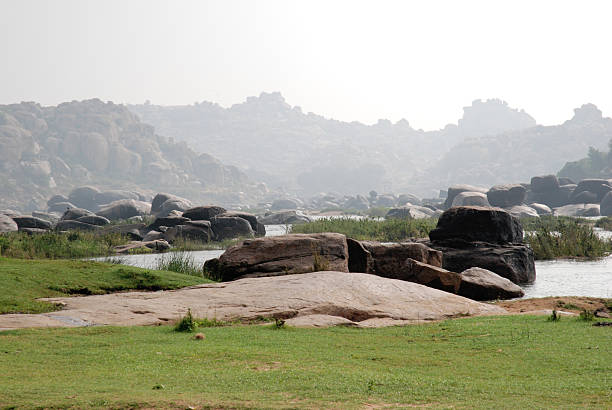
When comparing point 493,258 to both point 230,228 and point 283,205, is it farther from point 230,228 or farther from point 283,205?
point 283,205

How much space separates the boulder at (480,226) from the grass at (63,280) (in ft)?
40.6

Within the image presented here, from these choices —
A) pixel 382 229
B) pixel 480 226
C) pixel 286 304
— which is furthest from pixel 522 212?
pixel 286 304

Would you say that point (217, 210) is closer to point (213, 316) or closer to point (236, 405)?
point (213, 316)

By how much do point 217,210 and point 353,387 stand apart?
Result: 1714 inches

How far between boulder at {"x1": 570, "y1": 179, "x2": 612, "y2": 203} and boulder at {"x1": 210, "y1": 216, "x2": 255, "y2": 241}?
182ft

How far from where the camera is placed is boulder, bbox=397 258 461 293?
20.3m

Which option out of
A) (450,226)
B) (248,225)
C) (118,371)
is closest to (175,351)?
(118,371)

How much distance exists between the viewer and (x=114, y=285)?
1797cm

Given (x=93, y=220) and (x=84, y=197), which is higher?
(x=93, y=220)

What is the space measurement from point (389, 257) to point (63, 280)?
11.1m

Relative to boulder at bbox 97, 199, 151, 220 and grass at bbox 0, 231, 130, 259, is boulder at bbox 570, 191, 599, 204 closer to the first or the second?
boulder at bbox 97, 199, 151, 220

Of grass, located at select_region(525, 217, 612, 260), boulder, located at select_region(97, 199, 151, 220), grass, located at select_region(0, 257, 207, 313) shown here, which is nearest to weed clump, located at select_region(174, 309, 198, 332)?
grass, located at select_region(0, 257, 207, 313)

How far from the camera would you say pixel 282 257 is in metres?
21.0

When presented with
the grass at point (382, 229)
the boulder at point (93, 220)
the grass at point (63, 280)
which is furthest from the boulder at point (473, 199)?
the grass at point (63, 280)
